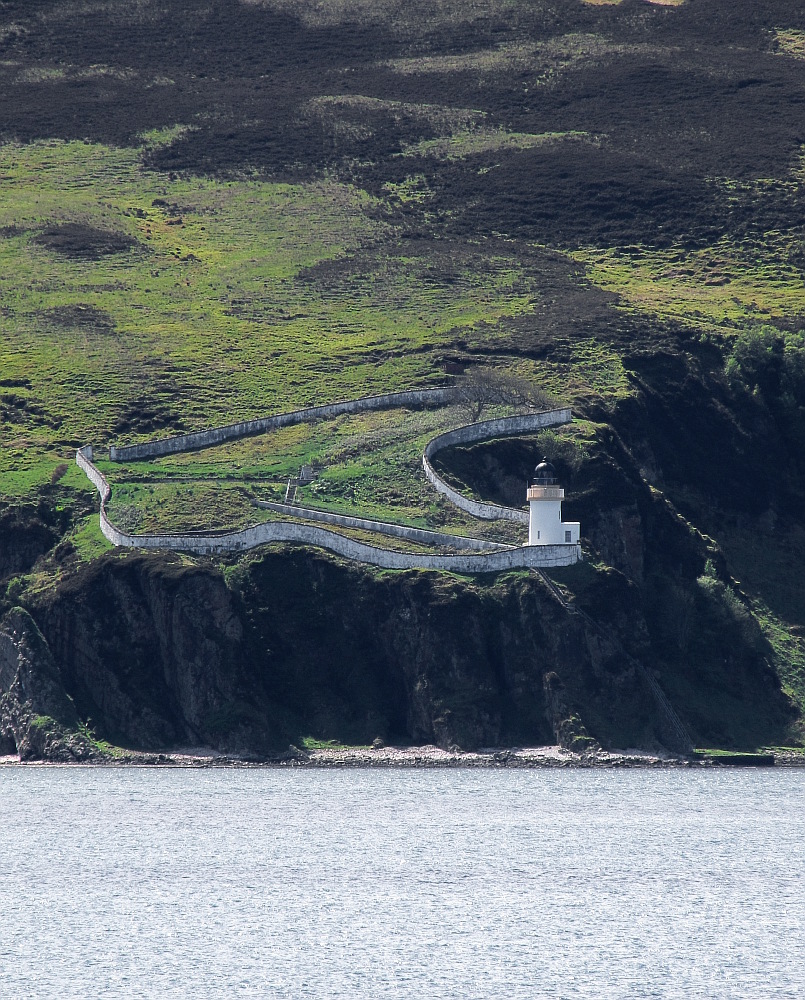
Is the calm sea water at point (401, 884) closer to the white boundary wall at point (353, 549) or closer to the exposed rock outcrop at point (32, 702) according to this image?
the exposed rock outcrop at point (32, 702)

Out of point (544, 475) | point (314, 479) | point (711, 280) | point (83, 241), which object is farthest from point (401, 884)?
point (83, 241)

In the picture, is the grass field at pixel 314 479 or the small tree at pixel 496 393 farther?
the small tree at pixel 496 393

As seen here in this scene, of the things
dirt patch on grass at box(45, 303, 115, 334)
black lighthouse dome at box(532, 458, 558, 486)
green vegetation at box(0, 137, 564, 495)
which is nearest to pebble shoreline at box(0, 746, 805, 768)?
black lighthouse dome at box(532, 458, 558, 486)

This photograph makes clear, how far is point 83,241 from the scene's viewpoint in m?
158

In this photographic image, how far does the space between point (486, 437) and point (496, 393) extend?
329 inches

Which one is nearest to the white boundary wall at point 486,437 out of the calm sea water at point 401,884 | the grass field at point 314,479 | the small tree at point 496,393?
the grass field at point 314,479

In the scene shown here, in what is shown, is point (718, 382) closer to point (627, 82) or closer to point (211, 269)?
point (211, 269)

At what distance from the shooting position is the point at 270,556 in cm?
9450

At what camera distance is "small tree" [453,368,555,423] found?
380ft

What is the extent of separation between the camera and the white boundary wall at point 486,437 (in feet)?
333

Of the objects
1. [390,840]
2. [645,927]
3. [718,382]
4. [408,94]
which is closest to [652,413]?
[718,382]

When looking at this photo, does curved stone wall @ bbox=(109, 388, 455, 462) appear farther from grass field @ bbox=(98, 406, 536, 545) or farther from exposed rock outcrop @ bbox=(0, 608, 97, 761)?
exposed rock outcrop @ bbox=(0, 608, 97, 761)

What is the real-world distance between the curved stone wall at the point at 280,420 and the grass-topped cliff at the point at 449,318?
1826mm

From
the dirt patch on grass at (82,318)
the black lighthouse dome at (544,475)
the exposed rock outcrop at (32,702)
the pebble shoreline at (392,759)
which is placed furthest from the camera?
the dirt patch on grass at (82,318)
